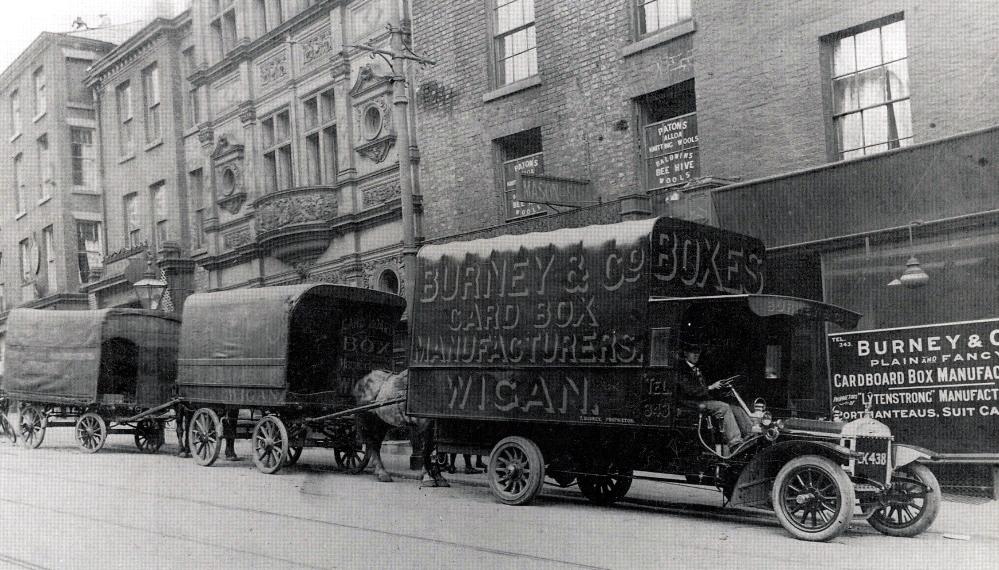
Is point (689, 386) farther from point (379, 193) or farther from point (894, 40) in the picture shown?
point (379, 193)

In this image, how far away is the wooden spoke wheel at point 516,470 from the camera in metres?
10.2

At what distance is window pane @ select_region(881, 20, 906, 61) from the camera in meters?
13.0

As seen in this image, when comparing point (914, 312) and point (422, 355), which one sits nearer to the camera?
point (422, 355)

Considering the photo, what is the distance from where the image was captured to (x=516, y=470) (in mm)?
10422

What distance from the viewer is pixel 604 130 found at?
16766 millimetres

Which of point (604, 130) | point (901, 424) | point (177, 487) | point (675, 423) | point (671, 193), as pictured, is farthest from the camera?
point (604, 130)

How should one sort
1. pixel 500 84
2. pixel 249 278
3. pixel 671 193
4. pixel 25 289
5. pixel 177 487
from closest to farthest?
1. pixel 177 487
2. pixel 671 193
3. pixel 500 84
4. pixel 249 278
5. pixel 25 289

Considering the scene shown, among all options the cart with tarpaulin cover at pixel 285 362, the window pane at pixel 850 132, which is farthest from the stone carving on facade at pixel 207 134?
the window pane at pixel 850 132

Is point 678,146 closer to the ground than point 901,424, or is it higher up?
higher up

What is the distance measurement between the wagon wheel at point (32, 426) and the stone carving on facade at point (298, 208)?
721 centimetres

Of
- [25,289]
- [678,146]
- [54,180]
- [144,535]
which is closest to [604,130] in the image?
[678,146]

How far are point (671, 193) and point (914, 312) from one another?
4.33 meters

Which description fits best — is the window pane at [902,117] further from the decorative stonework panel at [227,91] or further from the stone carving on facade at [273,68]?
the decorative stonework panel at [227,91]

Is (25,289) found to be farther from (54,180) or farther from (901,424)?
(901,424)
